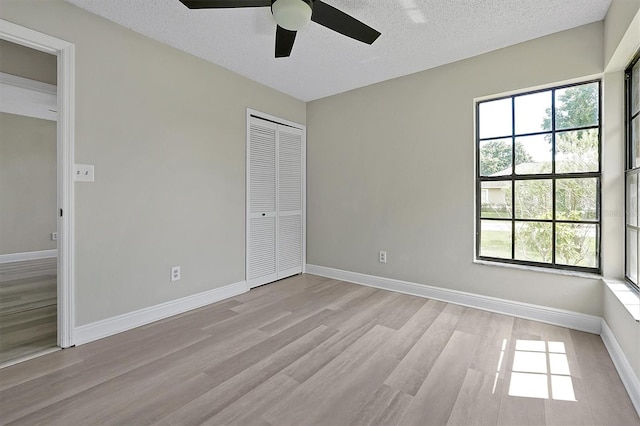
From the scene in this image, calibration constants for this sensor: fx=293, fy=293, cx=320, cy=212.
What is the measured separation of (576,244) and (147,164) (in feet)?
12.6

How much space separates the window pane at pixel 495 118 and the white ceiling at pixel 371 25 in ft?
1.70

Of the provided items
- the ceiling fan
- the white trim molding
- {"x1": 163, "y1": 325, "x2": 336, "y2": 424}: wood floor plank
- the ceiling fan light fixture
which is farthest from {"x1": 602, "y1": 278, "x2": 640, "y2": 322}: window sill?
the white trim molding

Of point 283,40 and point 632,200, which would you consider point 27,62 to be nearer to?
point 283,40

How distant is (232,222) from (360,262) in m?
1.69

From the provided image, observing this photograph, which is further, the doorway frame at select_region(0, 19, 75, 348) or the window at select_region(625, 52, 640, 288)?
the doorway frame at select_region(0, 19, 75, 348)

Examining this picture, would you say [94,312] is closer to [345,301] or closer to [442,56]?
[345,301]

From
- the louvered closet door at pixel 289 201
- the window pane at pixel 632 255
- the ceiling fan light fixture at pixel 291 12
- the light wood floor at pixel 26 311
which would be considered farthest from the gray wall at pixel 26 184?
the window pane at pixel 632 255

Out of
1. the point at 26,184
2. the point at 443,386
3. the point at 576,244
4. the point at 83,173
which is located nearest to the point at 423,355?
the point at 443,386

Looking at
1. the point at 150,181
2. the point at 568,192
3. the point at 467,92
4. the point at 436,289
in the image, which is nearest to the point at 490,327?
the point at 436,289

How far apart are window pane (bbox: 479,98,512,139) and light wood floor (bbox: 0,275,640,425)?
70.2 inches

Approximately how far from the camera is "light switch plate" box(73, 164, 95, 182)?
2.21 meters

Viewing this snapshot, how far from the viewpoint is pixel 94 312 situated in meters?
2.31

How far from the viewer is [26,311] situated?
2.77 meters

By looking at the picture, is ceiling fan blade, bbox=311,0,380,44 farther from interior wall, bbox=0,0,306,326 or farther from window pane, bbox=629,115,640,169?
window pane, bbox=629,115,640,169
